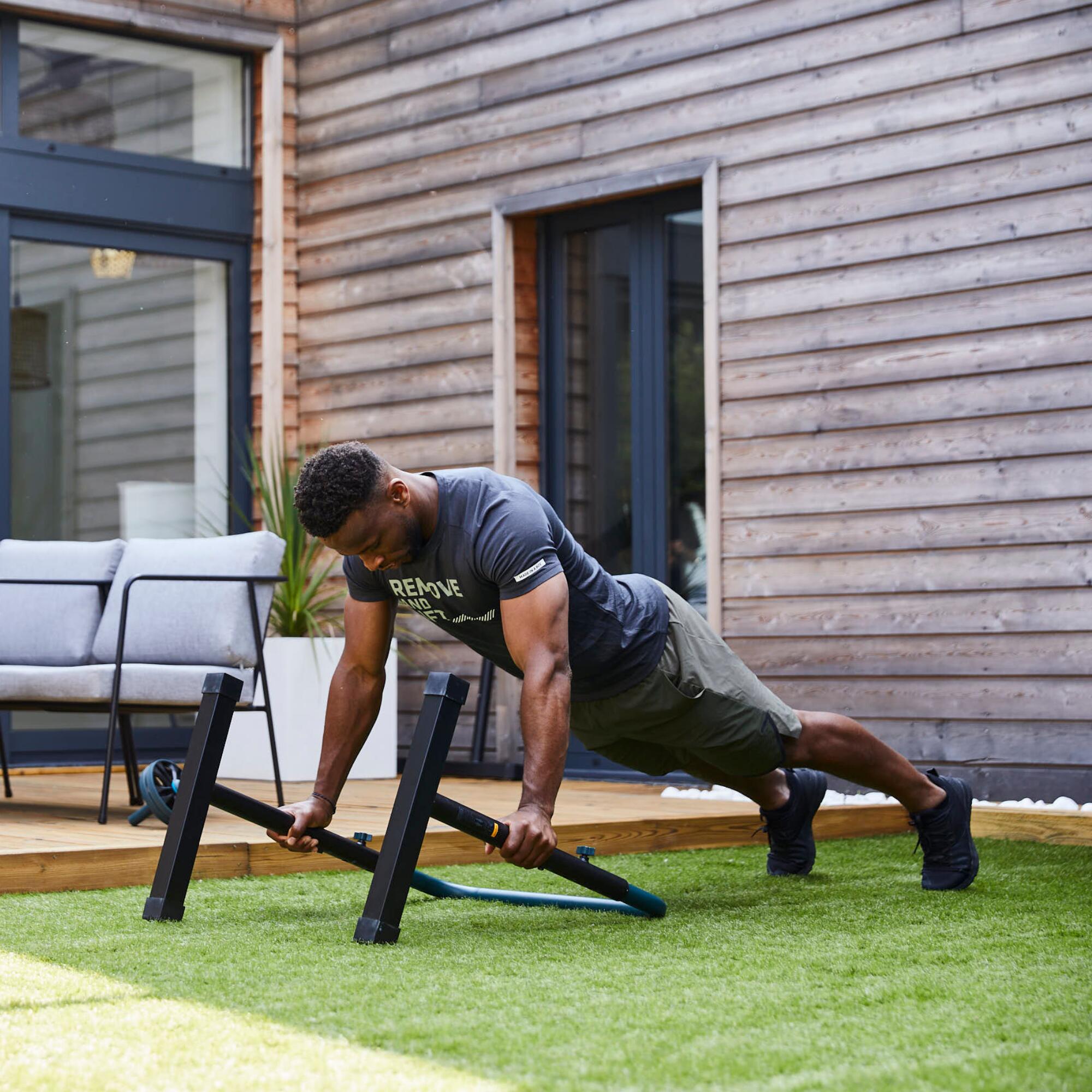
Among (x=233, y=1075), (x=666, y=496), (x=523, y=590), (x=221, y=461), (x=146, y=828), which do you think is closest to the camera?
(x=233, y=1075)

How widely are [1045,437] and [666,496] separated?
1527 mm

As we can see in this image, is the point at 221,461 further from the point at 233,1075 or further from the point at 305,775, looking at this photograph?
the point at 233,1075

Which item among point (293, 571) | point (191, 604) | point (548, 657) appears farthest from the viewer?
point (293, 571)

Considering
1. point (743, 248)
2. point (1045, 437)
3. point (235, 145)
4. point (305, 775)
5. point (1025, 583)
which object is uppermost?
point (235, 145)

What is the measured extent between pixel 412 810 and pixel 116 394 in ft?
14.5

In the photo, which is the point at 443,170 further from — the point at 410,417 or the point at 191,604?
the point at 191,604

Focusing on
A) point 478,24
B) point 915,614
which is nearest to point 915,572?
point 915,614

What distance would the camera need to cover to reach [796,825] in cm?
338

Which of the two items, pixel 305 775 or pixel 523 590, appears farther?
pixel 305 775

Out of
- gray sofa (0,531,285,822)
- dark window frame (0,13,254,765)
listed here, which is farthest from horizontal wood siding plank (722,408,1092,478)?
dark window frame (0,13,254,765)

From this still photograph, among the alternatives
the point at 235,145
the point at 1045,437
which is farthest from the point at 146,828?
the point at 235,145

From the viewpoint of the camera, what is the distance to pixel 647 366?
19.2 ft

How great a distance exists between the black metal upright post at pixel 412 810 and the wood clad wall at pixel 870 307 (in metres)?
2.69

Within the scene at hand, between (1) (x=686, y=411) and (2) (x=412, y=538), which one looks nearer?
(2) (x=412, y=538)
